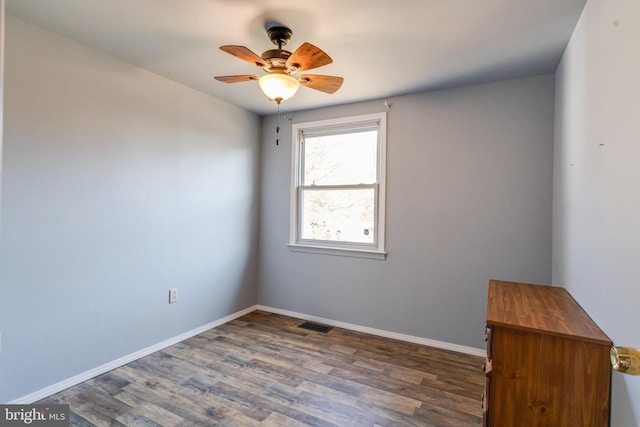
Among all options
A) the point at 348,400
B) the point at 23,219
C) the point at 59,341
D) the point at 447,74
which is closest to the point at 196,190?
the point at 23,219

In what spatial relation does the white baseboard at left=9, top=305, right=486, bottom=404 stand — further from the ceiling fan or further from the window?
the ceiling fan

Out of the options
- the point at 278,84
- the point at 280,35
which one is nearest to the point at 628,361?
the point at 278,84

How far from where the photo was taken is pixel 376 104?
3.23m

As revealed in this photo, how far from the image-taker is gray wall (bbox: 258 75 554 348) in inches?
102

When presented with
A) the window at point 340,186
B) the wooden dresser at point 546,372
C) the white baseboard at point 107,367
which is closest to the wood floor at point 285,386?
the white baseboard at point 107,367

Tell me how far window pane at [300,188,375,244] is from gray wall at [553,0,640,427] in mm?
1687

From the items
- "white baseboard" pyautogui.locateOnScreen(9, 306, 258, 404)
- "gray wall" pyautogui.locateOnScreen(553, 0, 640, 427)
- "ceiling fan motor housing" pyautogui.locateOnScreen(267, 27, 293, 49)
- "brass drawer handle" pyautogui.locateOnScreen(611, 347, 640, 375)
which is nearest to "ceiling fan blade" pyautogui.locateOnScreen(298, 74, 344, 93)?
"ceiling fan motor housing" pyautogui.locateOnScreen(267, 27, 293, 49)

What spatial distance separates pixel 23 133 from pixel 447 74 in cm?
301

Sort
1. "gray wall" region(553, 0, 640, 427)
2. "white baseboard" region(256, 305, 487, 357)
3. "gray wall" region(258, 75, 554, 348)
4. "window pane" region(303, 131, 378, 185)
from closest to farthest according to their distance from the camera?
"gray wall" region(553, 0, 640, 427) < "gray wall" region(258, 75, 554, 348) < "white baseboard" region(256, 305, 487, 357) < "window pane" region(303, 131, 378, 185)

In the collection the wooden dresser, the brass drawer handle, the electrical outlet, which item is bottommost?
the electrical outlet

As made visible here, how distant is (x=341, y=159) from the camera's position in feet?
11.5

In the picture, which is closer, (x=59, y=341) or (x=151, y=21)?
(x=151, y=21)

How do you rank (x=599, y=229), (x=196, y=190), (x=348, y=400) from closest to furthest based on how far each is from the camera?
(x=599, y=229)
(x=348, y=400)
(x=196, y=190)

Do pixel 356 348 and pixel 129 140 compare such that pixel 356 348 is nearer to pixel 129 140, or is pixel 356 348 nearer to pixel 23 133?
pixel 129 140
